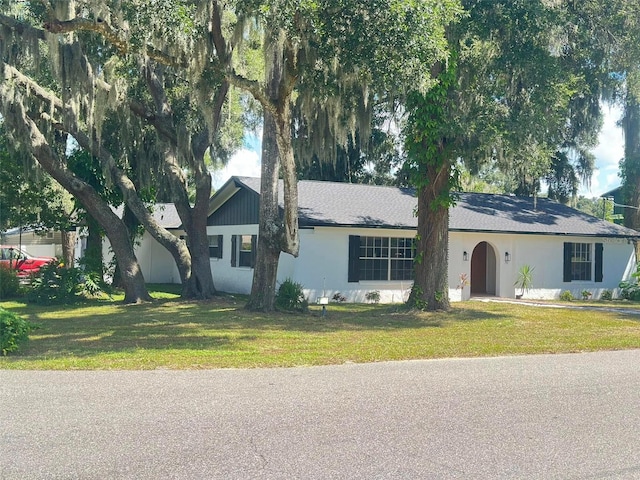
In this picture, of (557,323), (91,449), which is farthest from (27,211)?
(91,449)

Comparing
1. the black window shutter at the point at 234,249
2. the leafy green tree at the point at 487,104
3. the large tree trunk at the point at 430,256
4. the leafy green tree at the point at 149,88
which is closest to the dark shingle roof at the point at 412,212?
the black window shutter at the point at 234,249

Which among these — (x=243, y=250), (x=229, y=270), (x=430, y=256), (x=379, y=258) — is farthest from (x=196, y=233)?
(x=430, y=256)

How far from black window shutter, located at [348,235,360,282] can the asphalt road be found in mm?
10865

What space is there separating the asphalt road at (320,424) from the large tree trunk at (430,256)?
306 inches

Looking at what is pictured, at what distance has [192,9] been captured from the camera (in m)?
12.1

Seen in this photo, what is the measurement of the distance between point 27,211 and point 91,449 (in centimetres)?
1643

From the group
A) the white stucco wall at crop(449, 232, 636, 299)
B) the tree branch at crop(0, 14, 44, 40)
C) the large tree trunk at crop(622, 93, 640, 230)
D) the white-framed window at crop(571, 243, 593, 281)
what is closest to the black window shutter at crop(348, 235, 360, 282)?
the white stucco wall at crop(449, 232, 636, 299)

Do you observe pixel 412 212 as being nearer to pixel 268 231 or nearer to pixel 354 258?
pixel 354 258

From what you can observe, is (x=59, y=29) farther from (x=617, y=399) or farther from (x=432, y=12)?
(x=617, y=399)

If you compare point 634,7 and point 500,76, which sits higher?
point 634,7

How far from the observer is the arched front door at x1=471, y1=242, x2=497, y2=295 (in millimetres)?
24094

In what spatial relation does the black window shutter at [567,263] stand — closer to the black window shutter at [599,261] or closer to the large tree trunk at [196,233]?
the black window shutter at [599,261]

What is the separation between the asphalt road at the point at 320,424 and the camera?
5148 mm

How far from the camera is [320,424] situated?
20.8ft
